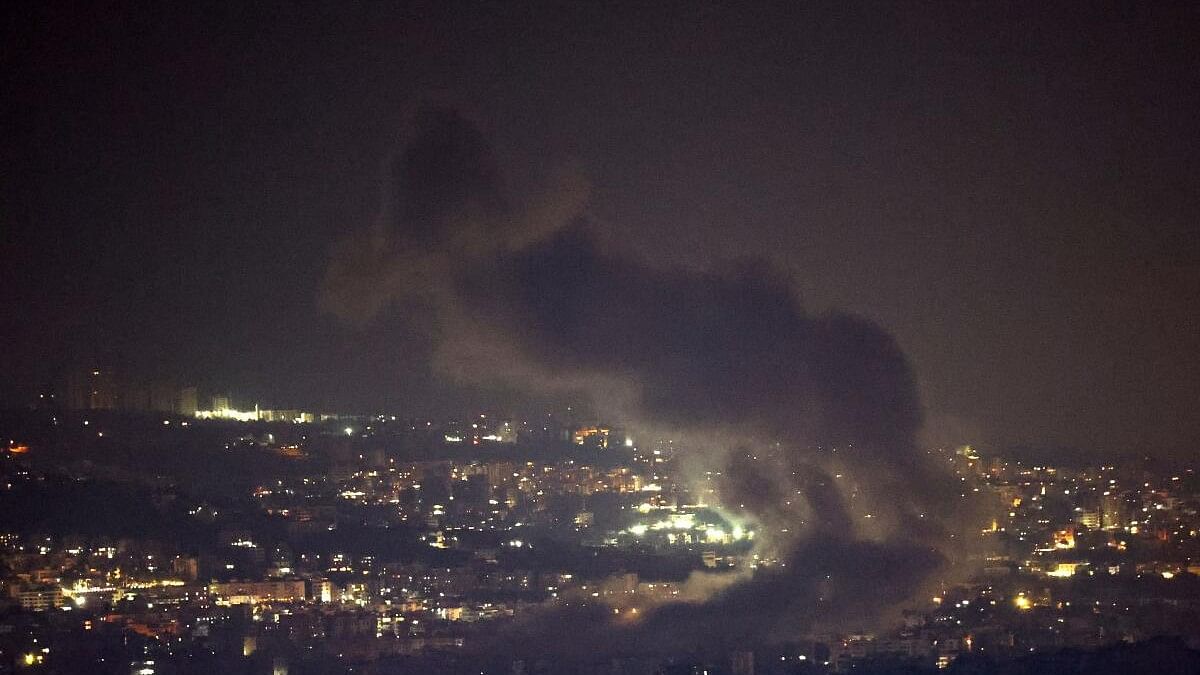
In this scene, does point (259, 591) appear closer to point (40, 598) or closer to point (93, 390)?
point (40, 598)

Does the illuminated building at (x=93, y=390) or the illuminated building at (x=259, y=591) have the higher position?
the illuminated building at (x=93, y=390)

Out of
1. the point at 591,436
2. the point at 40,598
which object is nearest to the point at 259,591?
the point at 40,598

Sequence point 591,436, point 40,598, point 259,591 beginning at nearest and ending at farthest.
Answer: point 40,598 → point 259,591 → point 591,436

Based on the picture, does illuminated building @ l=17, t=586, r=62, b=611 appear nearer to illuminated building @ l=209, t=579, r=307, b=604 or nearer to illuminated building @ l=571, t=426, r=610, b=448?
illuminated building @ l=209, t=579, r=307, b=604

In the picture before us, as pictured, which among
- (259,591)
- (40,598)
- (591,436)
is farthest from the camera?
(591,436)

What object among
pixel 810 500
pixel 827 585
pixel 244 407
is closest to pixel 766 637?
pixel 827 585

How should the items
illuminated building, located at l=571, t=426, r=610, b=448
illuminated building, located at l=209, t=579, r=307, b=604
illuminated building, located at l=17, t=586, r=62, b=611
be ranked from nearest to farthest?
illuminated building, located at l=17, t=586, r=62, b=611, illuminated building, located at l=209, t=579, r=307, b=604, illuminated building, located at l=571, t=426, r=610, b=448

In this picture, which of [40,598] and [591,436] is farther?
[591,436]

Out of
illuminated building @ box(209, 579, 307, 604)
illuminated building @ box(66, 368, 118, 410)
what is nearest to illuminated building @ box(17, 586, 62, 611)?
illuminated building @ box(209, 579, 307, 604)

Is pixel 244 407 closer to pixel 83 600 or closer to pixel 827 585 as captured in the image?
pixel 83 600

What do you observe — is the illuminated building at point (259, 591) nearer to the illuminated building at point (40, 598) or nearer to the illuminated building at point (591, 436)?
the illuminated building at point (40, 598)

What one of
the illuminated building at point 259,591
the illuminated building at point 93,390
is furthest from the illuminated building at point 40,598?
the illuminated building at point 93,390
